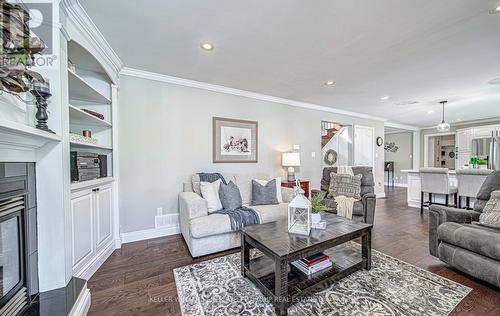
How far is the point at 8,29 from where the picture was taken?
925 mm

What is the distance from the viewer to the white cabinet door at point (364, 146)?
5598 mm

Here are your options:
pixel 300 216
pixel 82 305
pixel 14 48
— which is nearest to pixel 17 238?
pixel 82 305

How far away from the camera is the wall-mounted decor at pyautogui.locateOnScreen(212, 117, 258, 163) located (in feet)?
11.5

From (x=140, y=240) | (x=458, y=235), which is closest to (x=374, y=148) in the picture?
(x=458, y=235)

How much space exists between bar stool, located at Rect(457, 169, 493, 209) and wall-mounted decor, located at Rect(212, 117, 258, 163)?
3.87 m

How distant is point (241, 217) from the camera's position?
2439 mm

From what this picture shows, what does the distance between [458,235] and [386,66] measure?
86.3 inches

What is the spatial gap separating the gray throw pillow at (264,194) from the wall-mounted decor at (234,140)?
0.83m

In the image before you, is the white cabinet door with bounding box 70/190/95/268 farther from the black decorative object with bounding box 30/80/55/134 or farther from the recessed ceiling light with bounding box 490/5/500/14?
the recessed ceiling light with bounding box 490/5/500/14

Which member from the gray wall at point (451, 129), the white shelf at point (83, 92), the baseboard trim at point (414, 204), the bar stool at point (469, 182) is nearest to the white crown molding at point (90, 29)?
the white shelf at point (83, 92)

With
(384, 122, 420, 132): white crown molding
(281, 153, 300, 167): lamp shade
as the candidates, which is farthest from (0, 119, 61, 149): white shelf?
(384, 122, 420, 132): white crown molding

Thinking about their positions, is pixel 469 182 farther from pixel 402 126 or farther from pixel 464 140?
pixel 464 140

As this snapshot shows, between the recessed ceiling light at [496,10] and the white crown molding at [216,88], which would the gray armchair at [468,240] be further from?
the white crown molding at [216,88]

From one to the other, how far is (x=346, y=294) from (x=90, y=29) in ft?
10.7
